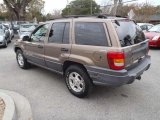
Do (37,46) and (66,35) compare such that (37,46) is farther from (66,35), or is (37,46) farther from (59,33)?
(66,35)

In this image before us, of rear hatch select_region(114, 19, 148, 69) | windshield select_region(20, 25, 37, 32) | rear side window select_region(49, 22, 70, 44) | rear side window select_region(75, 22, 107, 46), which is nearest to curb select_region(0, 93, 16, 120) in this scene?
rear side window select_region(49, 22, 70, 44)

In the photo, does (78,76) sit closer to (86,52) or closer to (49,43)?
(86,52)

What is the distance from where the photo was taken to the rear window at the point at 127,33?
3836 millimetres

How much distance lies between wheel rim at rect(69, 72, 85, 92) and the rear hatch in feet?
3.63

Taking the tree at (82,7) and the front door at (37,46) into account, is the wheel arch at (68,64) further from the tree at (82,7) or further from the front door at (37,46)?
the tree at (82,7)

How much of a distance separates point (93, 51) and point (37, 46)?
2312 millimetres

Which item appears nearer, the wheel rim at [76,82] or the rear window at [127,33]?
the rear window at [127,33]

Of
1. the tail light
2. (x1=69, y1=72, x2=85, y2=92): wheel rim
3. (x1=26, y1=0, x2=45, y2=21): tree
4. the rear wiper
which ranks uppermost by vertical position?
(x1=26, y1=0, x2=45, y2=21): tree

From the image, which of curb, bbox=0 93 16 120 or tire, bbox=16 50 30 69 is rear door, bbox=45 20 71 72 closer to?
curb, bbox=0 93 16 120

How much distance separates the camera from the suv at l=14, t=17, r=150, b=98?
371 centimetres

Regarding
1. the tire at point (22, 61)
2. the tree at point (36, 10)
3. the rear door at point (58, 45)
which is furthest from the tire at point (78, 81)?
the tree at point (36, 10)

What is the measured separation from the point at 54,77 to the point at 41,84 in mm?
623

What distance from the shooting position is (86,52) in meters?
4.01

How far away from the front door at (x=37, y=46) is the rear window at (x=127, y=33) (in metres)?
2.19
